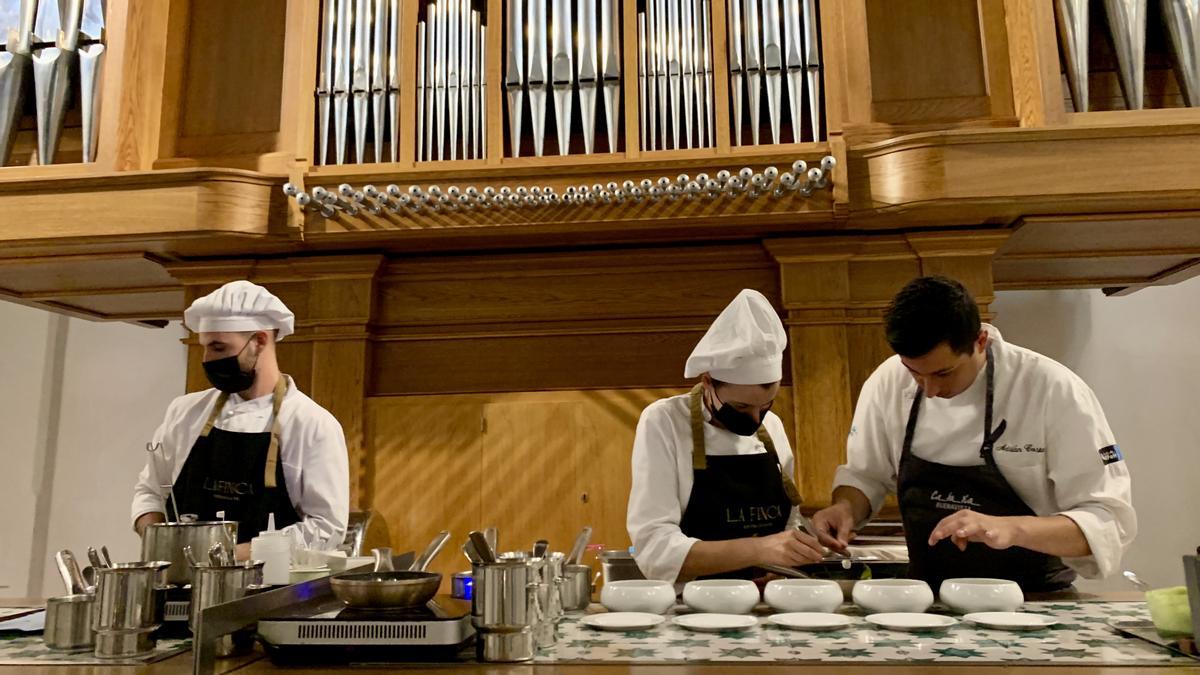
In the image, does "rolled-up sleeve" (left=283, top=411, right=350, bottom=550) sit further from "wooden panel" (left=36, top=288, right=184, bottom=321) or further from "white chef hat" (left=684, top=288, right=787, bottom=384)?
"wooden panel" (left=36, top=288, right=184, bottom=321)

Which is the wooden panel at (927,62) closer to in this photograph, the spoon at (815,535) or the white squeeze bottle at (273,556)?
the spoon at (815,535)

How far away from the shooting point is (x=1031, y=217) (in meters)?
4.17

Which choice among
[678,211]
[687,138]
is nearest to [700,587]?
[678,211]

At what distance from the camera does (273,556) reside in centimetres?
204

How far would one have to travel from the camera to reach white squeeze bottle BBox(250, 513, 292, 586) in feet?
6.64

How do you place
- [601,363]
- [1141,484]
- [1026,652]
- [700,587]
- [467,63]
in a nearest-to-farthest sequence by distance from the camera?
1. [1026,652]
2. [700,587]
3. [467,63]
4. [601,363]
5. [1141,484]

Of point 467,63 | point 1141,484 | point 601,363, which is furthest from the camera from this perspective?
point 1141,484

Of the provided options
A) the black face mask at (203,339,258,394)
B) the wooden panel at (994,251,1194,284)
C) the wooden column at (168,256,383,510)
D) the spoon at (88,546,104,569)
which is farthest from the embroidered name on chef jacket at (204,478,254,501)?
the wooden panel at (994,251,1194,284)

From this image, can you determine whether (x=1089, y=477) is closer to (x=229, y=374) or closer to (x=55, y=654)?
(x=55, y=654)

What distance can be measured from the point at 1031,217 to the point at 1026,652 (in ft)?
10.3

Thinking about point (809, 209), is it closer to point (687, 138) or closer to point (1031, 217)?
point (687, 138)

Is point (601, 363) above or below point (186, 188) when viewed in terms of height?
below

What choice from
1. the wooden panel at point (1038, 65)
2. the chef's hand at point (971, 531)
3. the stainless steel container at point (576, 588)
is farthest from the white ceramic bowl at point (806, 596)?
the wooden panel at point (1038, 65)

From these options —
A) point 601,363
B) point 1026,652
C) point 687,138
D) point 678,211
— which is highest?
point 687,138
